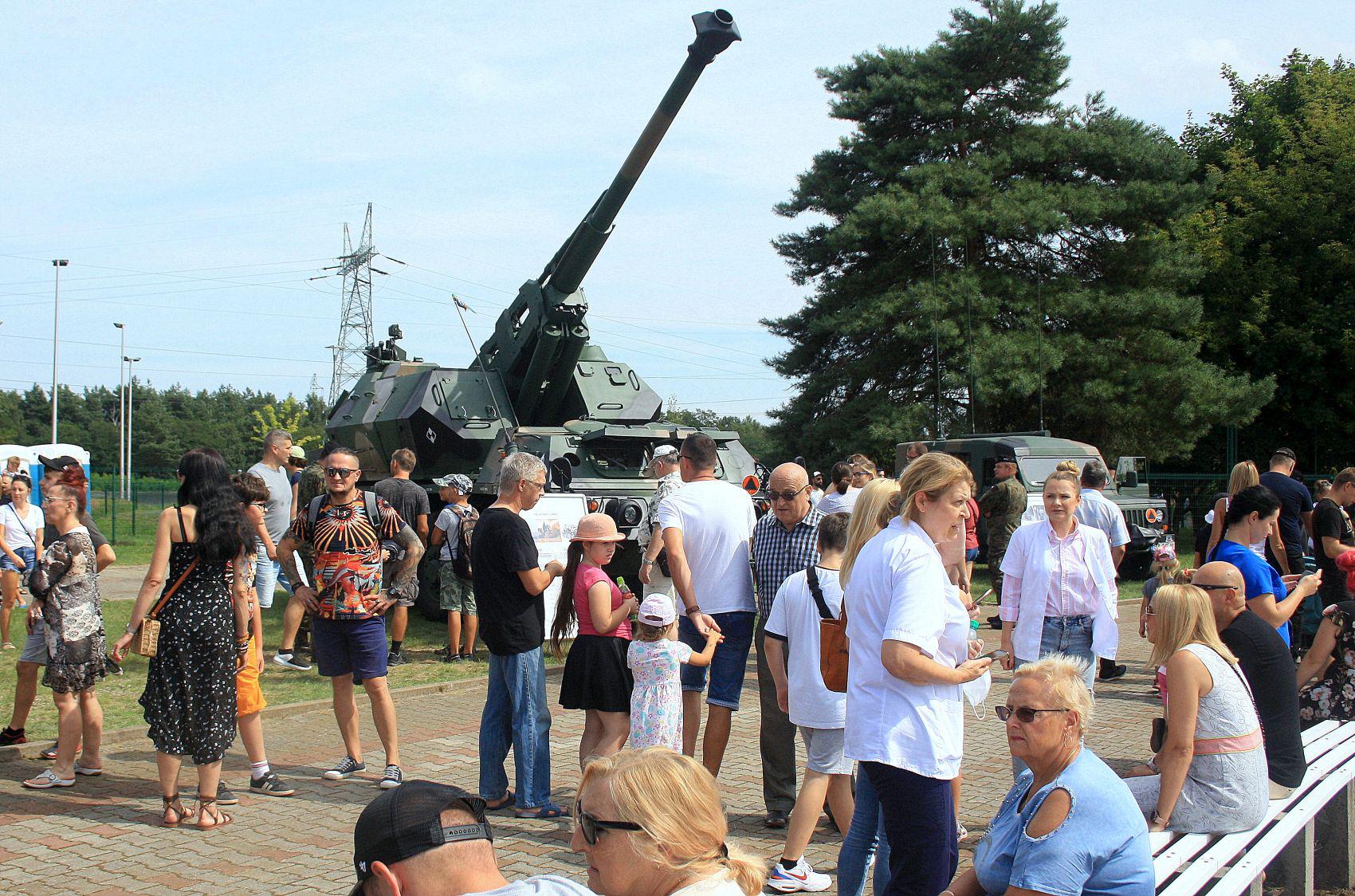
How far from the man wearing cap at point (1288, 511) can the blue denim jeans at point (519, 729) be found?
570 cm

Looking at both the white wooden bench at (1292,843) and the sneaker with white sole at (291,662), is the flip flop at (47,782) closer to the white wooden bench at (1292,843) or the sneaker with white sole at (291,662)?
the sneaker with white sole at (291,662)

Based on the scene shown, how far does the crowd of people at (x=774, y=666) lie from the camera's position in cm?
315

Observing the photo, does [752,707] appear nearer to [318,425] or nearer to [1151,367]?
[1151,367]

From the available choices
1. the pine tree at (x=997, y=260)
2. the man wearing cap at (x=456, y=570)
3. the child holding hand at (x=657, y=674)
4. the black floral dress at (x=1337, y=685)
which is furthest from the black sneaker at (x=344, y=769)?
the pine tree at (x=997, y=260)

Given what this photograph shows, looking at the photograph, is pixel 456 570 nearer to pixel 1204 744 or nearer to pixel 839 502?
pixel 839 502

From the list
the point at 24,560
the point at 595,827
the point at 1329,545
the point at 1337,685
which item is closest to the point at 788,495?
the point at 1337,685

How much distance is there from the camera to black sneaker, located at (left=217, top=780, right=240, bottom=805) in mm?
6047

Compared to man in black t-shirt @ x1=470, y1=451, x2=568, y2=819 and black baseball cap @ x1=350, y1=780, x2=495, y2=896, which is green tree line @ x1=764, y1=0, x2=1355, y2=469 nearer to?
man in black t-shirt @ x1=470, y1=451, x2=568, y2=819

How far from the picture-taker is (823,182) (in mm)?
29109

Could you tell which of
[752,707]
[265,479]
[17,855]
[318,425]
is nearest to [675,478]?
[752,707]

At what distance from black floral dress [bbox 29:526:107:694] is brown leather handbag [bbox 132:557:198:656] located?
71cm

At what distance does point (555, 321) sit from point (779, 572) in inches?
326

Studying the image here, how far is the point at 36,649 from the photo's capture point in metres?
6.50

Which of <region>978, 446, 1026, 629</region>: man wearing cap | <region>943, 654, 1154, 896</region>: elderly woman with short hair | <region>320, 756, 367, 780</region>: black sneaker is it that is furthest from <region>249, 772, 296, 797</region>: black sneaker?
<region>978, 446, 1026, 629</region>: man wearing cap
